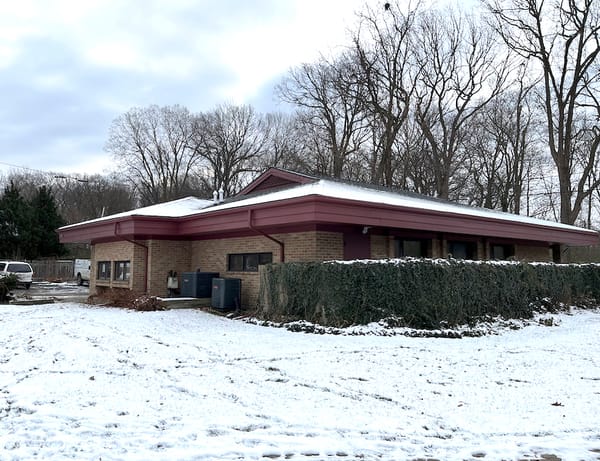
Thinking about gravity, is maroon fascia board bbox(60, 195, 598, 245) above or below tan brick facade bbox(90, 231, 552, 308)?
above

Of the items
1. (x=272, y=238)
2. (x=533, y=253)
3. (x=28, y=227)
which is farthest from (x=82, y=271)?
(x=533, y=253)

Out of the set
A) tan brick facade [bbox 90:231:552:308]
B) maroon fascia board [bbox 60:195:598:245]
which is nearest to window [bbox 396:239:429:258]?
tan brick facade [bbox 90:231:552:308]

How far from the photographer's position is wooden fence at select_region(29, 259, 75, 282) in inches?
1496

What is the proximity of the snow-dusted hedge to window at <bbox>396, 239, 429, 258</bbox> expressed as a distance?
3256mm

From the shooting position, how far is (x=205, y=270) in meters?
16.8

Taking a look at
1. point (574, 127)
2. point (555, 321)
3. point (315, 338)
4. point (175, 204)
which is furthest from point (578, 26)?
point (315, 338)

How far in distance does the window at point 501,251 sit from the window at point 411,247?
416cm

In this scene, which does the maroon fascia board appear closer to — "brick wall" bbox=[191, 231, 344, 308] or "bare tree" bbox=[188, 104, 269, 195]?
"brick wall" bbox=[191, 231, 344, 308]

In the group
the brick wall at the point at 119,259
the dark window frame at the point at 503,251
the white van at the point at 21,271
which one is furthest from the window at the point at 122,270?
the dark window frame at the point at 503,251

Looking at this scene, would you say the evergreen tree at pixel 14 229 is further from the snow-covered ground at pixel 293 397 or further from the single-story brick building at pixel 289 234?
the snow-covered ground at pixel 293 397

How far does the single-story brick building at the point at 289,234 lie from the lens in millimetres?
12590

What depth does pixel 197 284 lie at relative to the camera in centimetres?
1541

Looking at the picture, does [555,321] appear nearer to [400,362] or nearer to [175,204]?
[400,362]

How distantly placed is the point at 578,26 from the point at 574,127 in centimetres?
659
